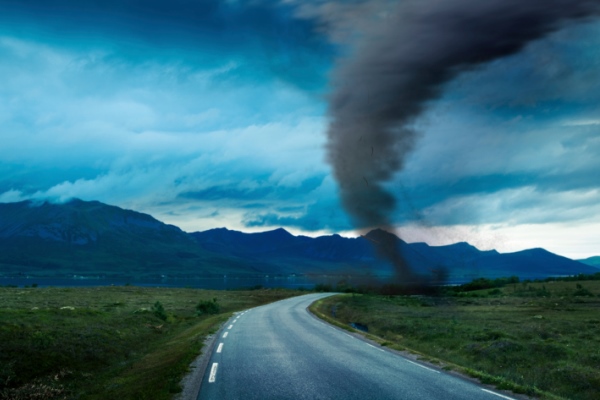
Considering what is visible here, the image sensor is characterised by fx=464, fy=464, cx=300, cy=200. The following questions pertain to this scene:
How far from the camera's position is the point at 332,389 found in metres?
13.3

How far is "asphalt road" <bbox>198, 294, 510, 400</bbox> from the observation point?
12875mm

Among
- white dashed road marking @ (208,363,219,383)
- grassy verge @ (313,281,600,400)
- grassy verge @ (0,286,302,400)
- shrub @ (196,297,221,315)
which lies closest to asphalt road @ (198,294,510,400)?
white dashed road marking @ (208,363,219,383)

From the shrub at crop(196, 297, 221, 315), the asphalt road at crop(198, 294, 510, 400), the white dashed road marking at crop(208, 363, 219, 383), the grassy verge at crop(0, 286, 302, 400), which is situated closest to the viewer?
the asphalt road at crop(198, 294, 510, 400)

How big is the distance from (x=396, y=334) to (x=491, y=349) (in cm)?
1122

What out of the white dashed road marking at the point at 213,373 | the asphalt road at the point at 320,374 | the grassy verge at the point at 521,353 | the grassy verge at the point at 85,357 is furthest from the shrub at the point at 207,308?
the white dashed road marking at the point at 213,373

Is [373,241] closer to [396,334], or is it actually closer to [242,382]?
[396,334]

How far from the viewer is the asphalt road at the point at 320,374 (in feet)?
42.2

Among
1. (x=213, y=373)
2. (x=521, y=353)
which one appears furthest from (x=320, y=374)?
(x=521, y=353)

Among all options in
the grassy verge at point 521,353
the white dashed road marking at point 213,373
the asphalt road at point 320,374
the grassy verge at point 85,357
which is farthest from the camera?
the grassy verge at point 521,353

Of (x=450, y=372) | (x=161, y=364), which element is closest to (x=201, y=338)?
(x=161, y=364)

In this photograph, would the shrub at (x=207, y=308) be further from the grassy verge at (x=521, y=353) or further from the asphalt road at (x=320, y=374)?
the asphalt road at (x=320, y=374)

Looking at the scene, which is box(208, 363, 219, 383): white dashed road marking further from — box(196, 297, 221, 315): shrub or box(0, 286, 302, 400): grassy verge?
box(196, 297, 221, 315): shrub

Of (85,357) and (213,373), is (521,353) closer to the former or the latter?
(213,373)

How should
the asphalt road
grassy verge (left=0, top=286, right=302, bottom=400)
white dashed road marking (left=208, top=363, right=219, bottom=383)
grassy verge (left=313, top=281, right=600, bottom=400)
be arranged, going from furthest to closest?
1. grassy verge (left=313, top=281, right=600, bottom=400)
2. grassy verge (left=0, top=286, right=302, bottom=400)
3. white dashed road marking (left=208, top=363, right=219, bottom=383)
4. the asphalt road
